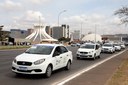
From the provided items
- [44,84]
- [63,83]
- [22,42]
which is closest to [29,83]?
[44,84]

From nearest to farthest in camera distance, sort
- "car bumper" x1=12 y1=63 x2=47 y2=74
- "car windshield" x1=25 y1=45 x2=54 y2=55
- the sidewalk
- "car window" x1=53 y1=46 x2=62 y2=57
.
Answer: the sidewalk → "car bumper" x1=12 y1=63 x2=47 y2=74 → "car windshield" x1=25 y1=45 x2=54 y2=55 → "car window" x1=53 y1=46 x2=62 y2=57

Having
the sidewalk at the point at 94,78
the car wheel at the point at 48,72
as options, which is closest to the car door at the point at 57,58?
the car wheel at the point at 48,72

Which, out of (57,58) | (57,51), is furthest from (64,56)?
(57,58)

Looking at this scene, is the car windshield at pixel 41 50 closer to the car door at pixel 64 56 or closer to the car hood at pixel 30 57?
the car hood at pixel 30 57

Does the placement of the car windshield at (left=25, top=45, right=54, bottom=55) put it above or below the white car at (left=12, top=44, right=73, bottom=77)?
above

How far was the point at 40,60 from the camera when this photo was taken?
1302cm

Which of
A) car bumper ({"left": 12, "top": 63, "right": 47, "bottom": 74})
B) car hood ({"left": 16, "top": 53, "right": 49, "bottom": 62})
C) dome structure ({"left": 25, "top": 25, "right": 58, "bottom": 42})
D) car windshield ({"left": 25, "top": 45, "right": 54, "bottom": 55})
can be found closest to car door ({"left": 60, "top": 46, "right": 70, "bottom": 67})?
car windshield ({"left": 25, "top": 45, "right": 54, "bottom": 55})

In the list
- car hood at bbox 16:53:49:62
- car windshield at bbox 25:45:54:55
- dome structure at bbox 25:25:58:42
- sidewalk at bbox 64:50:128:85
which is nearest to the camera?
sidewalk at bbox 64:50:128:85

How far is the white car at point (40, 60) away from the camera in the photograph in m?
12.7

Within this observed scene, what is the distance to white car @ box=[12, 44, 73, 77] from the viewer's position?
41.8 ft

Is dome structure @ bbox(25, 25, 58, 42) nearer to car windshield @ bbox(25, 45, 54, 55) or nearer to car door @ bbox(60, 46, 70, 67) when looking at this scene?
car door @ bbox(60, 46, 70, 67)

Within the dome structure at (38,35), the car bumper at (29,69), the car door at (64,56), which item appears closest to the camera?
the car bumper at (29,69)

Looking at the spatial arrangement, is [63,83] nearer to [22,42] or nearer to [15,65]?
[15,65]

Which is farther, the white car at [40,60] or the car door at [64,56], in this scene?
the car door at [64,56]
